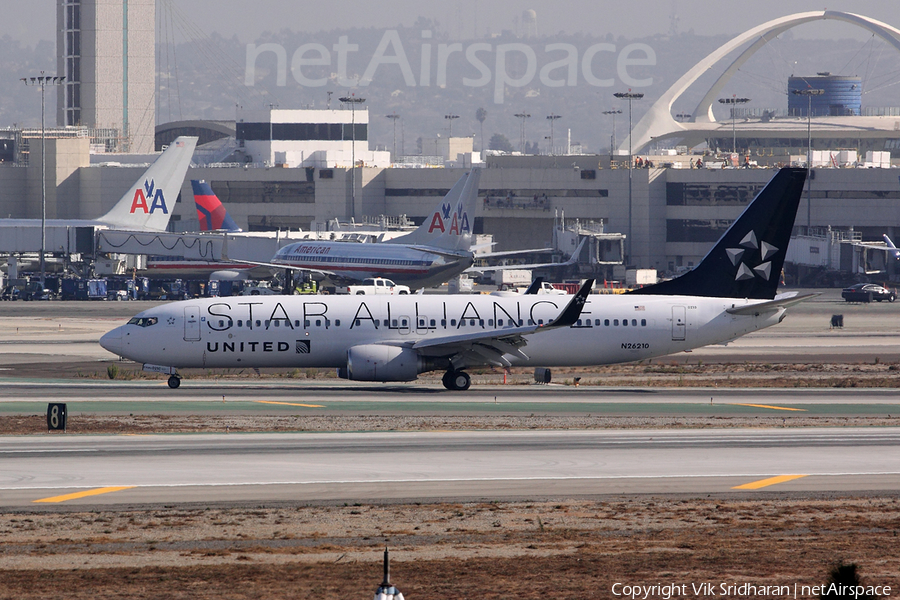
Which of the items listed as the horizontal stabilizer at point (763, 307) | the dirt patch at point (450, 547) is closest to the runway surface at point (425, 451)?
the dirt patch at point (450, 547)

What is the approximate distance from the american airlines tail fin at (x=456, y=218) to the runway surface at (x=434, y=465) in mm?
54687

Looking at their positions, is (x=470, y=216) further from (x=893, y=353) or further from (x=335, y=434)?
(x=335, y=434)

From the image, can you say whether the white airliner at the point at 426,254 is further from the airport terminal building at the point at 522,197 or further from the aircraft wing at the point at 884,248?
the aircraft wing at the point at 884,248

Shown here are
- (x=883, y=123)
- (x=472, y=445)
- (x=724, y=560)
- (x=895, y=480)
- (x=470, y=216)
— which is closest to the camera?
(x=724, y=560)

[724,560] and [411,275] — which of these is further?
[411,275]

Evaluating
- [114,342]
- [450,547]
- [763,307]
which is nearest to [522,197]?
[763,307]

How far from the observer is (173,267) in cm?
11062

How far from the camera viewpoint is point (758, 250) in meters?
48.8

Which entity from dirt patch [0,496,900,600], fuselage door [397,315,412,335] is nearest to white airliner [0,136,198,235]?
fuselage door [397,315,412,335]

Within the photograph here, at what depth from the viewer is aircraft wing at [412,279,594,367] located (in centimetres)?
4362

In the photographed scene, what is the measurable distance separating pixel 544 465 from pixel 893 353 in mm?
38551

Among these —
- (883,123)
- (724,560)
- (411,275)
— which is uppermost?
(883,123)

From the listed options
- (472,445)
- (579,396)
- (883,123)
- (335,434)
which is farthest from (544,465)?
(883,123)

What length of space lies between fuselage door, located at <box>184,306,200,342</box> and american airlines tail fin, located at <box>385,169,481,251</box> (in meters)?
44.9
